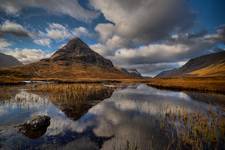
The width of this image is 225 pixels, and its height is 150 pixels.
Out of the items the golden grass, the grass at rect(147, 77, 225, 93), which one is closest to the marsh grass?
the golden grass

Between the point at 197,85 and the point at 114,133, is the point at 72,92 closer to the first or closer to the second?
the point at 114,133

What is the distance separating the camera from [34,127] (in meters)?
18.8

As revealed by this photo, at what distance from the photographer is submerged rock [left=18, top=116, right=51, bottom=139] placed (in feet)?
57.6

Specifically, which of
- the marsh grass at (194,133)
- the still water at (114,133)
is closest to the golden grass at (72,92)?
the still water at (114,133)

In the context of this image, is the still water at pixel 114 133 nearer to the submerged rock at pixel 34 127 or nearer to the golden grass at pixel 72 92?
the submerged rock at pixel 34 127

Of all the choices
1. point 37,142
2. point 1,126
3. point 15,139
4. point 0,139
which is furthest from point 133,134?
point 1,126

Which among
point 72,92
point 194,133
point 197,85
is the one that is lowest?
point 194,133

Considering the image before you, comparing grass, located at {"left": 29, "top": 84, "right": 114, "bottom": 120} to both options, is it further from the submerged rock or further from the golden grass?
the submerged rock

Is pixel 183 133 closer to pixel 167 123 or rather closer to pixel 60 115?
pixel 167 123

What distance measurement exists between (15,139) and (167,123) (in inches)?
722

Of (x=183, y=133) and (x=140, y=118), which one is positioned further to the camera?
(x=140, y=118)

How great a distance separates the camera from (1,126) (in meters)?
20.1

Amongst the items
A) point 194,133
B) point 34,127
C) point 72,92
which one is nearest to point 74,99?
point 72,92

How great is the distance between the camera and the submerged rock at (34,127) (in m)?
17.5
